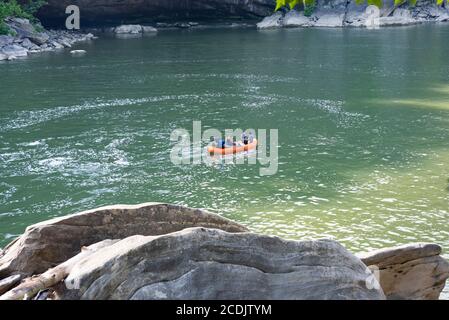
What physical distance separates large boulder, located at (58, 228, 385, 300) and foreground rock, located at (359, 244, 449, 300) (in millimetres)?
2399

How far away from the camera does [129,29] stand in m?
104

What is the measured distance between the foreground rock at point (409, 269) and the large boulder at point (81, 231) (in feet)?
12.2

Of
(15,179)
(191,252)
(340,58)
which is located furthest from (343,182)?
(340,58)

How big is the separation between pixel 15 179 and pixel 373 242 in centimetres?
1712

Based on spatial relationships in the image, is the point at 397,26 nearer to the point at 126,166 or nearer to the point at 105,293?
the point at 126,166

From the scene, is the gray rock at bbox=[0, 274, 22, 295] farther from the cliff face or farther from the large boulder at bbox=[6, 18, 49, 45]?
the cliff face

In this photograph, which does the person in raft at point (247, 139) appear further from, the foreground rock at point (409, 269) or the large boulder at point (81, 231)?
the large boulder at point (81, 231)

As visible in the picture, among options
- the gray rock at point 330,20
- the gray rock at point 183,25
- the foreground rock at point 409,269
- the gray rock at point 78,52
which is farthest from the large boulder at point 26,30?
the foreground rock at point 409,269

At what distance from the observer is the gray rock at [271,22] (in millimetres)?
106562

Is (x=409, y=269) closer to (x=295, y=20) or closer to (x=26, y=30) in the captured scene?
(x=26, y=30)

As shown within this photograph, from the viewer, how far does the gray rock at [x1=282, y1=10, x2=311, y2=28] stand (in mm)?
104938

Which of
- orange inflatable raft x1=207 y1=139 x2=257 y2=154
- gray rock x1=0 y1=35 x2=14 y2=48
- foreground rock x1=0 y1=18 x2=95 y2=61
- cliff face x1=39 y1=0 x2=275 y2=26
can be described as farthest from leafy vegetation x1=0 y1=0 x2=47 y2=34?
orange inflatable raft x1=207 y1=139 x2=257 y2=154

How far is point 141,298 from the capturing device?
24.2 ft

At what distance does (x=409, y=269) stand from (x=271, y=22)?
100 m
